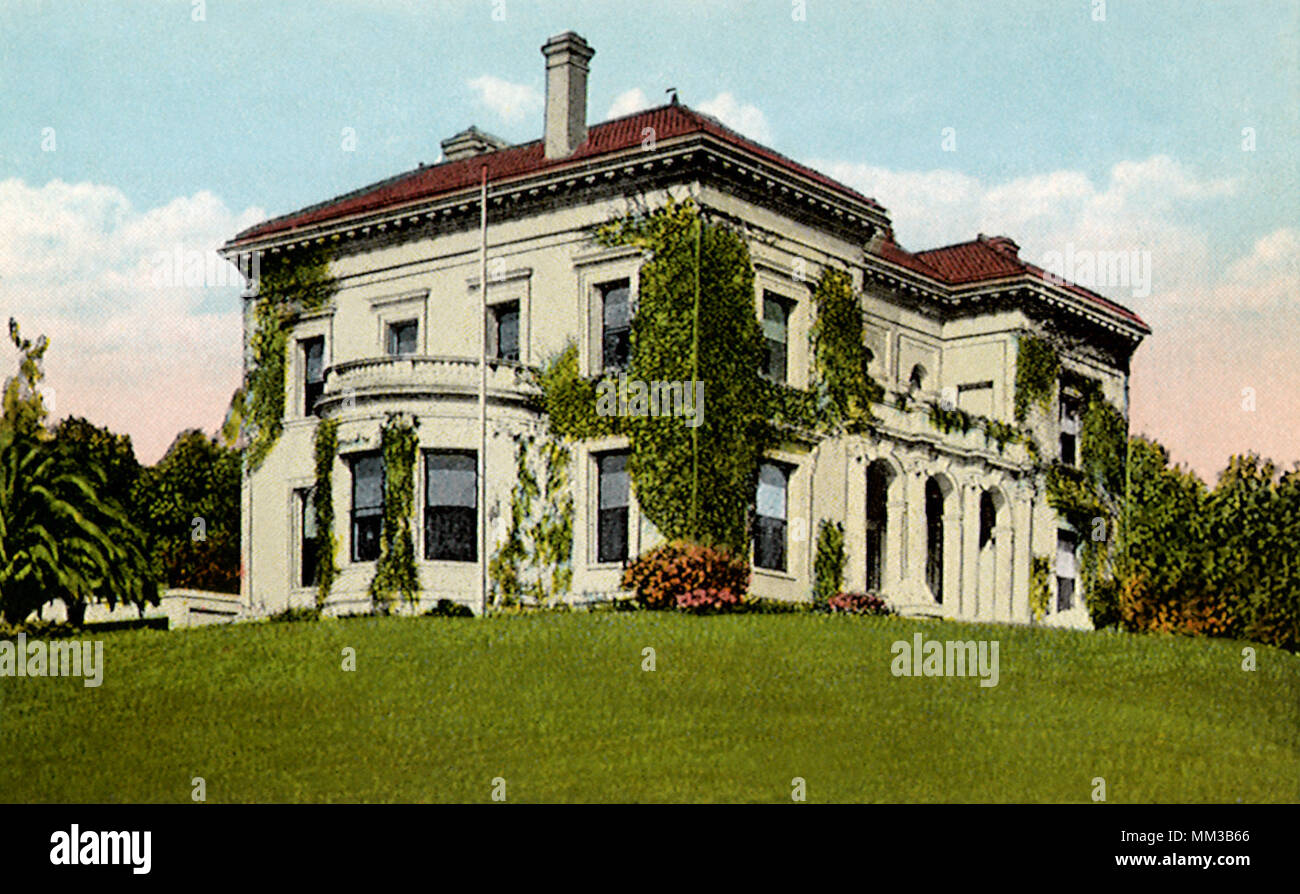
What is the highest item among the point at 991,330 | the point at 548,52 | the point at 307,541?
the point at 548,52

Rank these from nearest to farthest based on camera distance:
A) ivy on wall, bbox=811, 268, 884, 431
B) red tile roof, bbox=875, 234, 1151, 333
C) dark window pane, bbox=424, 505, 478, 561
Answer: dark window pane, bbox=424, 505, 478, 561 → ivy on wall, bbox=811, 268, 884, 431 → red tile roof, bbox=875, 234, 1151, 333

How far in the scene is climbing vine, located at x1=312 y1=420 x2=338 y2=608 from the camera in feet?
138

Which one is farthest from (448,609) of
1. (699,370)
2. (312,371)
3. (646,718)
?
(646,718)

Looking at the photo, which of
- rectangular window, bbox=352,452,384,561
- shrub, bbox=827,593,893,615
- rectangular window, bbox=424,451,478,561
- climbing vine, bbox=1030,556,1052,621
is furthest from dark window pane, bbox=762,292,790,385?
climbing vine, bbox=1030,556,1052,621

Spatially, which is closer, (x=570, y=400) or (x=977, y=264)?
(x=570, y=400)

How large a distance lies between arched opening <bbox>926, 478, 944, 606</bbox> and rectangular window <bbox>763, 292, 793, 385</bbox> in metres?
7.84

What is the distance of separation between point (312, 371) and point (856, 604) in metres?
15.0

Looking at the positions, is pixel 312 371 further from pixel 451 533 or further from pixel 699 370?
pixel 699 370

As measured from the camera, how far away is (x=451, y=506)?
4134 centimetres

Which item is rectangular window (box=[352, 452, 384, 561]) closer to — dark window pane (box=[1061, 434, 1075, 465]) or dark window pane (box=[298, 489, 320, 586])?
dark window pane (box=[298, 489, 320, 586])
